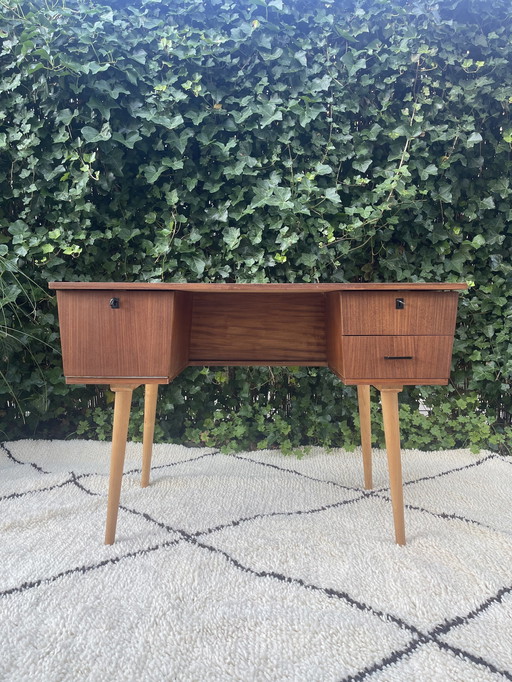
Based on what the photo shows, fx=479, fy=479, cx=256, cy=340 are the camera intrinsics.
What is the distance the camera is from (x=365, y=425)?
1.71 m

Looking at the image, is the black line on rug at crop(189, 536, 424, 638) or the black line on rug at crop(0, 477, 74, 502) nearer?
the black line on rug at crop(189, 536, 424, 638)

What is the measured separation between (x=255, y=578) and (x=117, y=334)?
2.32ft

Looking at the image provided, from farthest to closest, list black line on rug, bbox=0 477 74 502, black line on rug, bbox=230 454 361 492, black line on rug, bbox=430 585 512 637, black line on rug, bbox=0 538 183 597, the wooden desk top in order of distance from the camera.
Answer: black line on rug, bbox=230 454 361 492 < black line on rug, bbox=0 477 74 502 < the wooden desk top < black line on rug, bbox=0 538 183 597 < black line on rug, bbox=430 585 512 637

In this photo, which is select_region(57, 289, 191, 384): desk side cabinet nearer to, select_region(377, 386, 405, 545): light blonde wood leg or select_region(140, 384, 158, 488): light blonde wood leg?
select_region(140, 384, 158, 488): light blonde wood leg

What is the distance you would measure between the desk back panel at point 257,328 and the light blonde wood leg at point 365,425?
18cm

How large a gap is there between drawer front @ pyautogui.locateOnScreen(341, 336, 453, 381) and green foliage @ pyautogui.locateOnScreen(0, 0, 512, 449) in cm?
75

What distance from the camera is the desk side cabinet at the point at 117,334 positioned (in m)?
1.27

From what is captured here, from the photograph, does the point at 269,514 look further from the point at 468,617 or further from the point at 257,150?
the point at 257,150

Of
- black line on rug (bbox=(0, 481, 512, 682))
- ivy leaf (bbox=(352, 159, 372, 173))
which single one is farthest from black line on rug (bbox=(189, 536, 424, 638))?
ivy leaf (bbox=(352, 159, 372, 173))

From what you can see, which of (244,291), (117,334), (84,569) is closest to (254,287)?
(244,291)

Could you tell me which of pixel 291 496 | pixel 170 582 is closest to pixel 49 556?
pixel 170 582

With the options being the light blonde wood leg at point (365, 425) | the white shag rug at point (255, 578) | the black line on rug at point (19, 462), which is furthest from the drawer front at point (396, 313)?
the black line on rug at point (19, 462)

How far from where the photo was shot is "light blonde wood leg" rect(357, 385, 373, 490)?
1686 millimetres

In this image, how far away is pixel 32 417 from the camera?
2191mm
